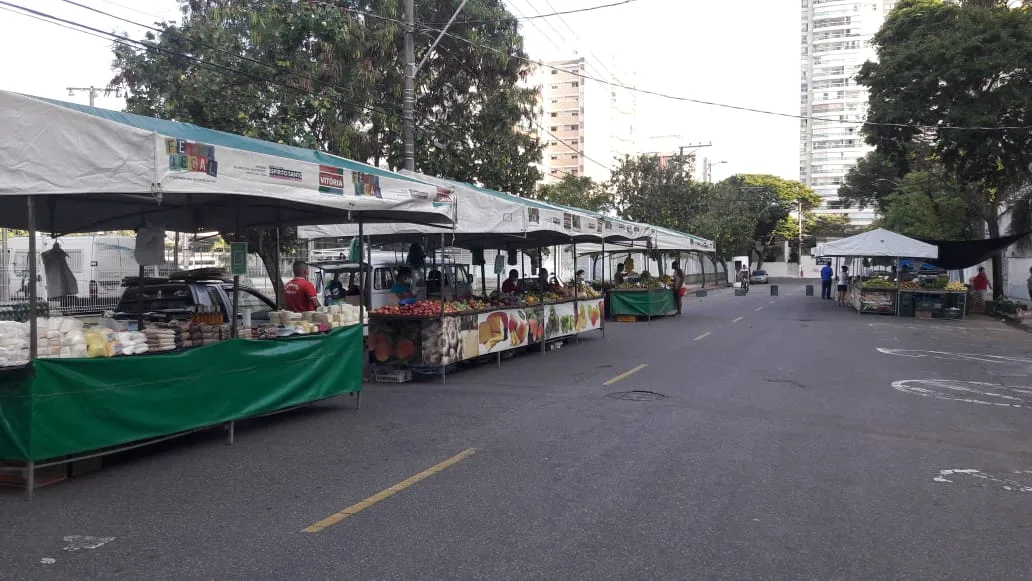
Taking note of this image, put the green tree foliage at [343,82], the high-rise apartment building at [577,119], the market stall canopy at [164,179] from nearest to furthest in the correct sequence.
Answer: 1. the market stall canopy at [164,179]
2. the green tree foliage at [343,82]
3. the high-rise apartment building at [577,119]

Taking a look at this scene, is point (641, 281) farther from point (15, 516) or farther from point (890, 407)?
point (15, 516)

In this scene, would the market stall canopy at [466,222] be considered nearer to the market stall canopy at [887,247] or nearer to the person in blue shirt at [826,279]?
the market stall canopy at [887,247]

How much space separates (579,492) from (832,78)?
11897cm

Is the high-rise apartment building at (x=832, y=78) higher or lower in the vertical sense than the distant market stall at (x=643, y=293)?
higher

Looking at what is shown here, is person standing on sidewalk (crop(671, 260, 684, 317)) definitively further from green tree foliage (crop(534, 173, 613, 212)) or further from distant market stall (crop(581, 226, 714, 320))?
green tree foliage (crop(534, 173, 613, 212))

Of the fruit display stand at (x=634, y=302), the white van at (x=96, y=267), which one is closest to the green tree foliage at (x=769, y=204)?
the fruit display stand at (x=634, y=302)

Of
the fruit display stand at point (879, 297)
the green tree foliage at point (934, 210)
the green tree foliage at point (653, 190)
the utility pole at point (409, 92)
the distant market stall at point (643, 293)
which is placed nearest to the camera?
the utility pole at point (409, 92)

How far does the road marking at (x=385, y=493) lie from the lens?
522 centimetres

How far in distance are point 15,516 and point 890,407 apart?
9.19 metres

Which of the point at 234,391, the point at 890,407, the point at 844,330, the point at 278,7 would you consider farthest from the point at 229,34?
the point at 844,330

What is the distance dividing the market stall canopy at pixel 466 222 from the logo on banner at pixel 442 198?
0.20 m

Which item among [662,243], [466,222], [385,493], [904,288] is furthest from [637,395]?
[904,288]

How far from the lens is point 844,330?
20.8m

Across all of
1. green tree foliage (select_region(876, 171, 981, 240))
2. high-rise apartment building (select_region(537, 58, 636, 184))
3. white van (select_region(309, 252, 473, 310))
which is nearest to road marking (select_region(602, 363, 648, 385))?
white van (select_region(309, 252, 473, 310))
